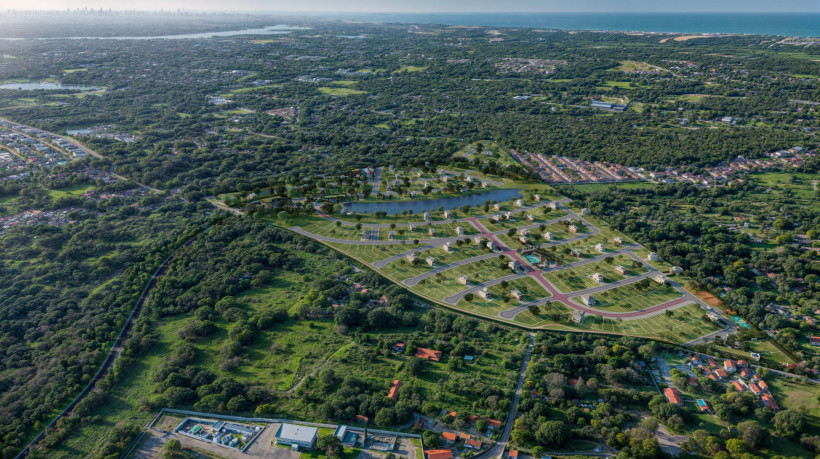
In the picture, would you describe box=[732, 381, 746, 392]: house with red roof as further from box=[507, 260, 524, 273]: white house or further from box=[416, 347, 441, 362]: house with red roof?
box=[416, 347, 441, 362]: house with red roof

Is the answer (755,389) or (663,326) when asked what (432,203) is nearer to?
(663,326)

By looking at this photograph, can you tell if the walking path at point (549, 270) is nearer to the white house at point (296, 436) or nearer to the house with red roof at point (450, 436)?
the house with red roof at point (450, 436)

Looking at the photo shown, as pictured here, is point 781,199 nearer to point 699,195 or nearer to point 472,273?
point 699,195

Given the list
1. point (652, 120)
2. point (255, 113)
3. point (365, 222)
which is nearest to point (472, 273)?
point (365, 222)

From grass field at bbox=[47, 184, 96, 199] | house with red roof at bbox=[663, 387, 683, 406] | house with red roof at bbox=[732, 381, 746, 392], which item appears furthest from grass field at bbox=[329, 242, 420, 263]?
grass field at bbox=[47, 184, 96, 199]

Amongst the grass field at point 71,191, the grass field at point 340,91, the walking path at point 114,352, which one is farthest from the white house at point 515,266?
the grass field at point 340,91
